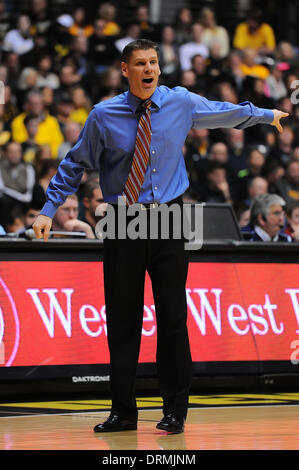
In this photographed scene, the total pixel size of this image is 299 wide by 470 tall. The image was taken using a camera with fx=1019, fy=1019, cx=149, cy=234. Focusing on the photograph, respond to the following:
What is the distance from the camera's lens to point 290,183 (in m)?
13.1

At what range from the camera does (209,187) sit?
12375 millimetres

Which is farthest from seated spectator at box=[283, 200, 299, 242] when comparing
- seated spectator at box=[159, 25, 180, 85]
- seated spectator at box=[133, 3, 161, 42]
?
seated spectator at box=[133, 3, 161, 42]

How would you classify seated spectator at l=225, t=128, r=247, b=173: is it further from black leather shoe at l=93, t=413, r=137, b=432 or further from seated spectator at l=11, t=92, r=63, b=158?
black leather shoe at l=93, t=413, r=137, b=432

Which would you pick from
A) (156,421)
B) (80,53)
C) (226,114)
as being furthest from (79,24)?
(156,421)

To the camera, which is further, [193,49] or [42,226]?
[193,49]

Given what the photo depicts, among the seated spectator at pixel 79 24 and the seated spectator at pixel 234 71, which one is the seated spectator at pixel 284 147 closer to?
the seated spectator at pixel 234 71

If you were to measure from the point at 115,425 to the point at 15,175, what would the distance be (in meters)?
7.12

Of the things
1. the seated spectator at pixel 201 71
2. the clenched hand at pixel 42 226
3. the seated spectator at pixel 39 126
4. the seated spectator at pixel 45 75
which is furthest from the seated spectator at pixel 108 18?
the clenched hand at pixel 42 226

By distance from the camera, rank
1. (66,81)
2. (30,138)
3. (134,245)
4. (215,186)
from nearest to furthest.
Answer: (134,245)
(215,186)
(30,138)
(66,81)

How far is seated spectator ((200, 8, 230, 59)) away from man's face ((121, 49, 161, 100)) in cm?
1132

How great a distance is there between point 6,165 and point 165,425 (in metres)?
7.24

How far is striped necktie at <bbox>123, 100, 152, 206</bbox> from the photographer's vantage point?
235 inches

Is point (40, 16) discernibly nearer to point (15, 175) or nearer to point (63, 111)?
point (63, 111)

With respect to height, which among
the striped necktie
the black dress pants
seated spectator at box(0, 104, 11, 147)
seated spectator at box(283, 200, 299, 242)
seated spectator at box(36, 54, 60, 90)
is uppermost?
seated spectator at box(36, 54, 60, 90)
